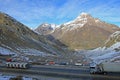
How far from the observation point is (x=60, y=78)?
6372 cm

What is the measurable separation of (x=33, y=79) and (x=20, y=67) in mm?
25594

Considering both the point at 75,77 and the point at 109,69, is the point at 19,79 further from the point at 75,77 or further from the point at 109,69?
the point at 109,69

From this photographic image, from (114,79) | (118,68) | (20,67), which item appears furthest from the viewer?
(20,67)

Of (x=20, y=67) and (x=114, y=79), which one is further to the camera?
(x=20, y=67)

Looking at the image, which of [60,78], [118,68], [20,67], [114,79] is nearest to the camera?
[114,79]

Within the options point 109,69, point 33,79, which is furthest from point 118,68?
point 33,79

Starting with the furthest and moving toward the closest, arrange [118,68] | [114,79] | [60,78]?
[118,68], [60,78], [114,79]

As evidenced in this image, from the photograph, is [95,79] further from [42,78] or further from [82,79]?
[42,78]

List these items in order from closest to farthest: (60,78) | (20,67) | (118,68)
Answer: (60,78)
(118,68)
(20,67)

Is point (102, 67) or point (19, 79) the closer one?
point (19, 79)

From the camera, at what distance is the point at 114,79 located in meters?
59.7

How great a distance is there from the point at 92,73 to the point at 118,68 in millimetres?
7208

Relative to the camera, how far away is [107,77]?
62.8 m

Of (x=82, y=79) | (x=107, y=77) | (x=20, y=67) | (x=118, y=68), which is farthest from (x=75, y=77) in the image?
(x=20, y=67)
